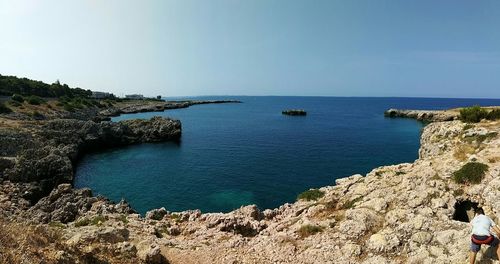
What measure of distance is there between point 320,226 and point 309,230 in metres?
0.83

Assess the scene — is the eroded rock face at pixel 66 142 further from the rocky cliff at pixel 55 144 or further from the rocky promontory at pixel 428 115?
the rocky promontory at pixel 428 115

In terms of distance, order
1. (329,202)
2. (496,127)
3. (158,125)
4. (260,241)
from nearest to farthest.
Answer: (260,241)
(329,202)
(496,127)
(158,125)

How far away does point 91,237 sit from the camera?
1606 cm

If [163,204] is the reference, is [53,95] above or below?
above

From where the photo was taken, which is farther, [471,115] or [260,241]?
[471,115]

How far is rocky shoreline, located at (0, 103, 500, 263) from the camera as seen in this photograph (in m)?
14.9

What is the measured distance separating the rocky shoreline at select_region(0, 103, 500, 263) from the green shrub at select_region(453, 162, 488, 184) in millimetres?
312

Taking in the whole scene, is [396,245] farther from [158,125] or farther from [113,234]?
[158,125]

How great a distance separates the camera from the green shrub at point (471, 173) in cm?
1884

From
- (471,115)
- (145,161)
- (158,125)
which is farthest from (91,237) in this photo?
(158,125)

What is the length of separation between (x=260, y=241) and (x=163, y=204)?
22.5 m

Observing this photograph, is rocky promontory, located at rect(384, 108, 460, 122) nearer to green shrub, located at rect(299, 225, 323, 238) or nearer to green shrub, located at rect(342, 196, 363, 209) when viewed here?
green shrub, located at rect(342, 196, 363, 209)

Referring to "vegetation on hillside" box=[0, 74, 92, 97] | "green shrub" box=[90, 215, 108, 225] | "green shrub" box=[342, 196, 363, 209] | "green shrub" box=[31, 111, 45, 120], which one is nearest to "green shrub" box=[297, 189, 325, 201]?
"green shrub" box=[342, 196, 363, 209]

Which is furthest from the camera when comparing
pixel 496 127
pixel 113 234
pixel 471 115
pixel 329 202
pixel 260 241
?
pixel 471 115
